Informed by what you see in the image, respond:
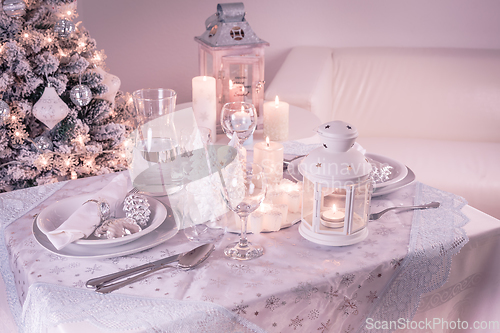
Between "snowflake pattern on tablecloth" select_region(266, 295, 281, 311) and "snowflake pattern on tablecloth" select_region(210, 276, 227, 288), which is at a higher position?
"snowflake pattern on tablecloth" select_region(210, 276, 227, 288)

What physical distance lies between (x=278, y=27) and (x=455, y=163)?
1.27 metres

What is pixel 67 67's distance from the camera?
1645 millimetres

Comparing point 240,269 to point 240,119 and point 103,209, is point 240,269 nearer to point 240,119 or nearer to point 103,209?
point 103,209

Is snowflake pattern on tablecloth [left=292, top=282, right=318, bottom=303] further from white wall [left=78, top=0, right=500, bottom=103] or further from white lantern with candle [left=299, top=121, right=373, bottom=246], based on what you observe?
white wall [left=78, top=0, right=500, bottom=103]

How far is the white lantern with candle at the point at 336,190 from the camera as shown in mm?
786

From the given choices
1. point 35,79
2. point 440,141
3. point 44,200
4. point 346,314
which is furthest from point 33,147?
point 440,141

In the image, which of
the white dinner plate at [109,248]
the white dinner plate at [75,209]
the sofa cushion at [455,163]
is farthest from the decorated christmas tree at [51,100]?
the sofa cushion at [455,163]

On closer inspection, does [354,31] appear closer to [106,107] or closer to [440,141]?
[440,141]

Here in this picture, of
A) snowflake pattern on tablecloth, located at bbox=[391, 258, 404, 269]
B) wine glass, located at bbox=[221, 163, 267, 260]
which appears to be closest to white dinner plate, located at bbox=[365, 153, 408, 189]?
snowflake pattern on tablecloth, located at bbox=[391, 258, 404, 269]

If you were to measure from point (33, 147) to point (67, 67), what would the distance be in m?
0.31

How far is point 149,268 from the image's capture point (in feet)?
2.45

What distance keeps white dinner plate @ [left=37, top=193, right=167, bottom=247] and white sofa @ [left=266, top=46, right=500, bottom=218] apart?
1.19 meters

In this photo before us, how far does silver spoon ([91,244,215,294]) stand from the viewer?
704mm

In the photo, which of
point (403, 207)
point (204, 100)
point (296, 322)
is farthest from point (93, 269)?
point (204, 100)
